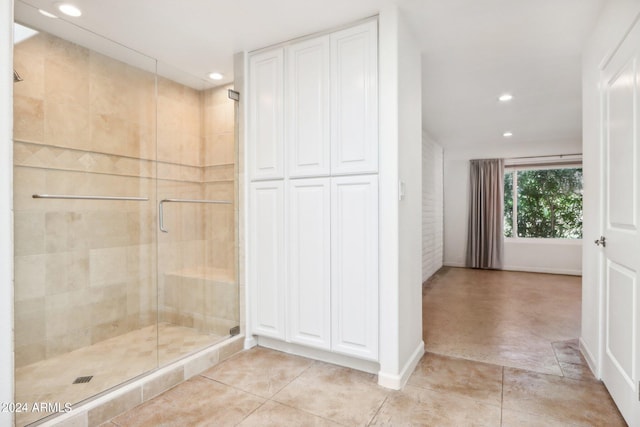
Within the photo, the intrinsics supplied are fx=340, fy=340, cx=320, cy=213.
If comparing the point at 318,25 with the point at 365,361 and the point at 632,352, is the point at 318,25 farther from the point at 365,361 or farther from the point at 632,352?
the point at 632,352

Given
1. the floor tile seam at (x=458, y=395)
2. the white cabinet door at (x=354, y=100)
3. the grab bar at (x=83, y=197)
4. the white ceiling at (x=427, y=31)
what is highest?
the white ceiling at (x=427, y=31)

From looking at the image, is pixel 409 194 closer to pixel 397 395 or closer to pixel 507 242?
pixel 397 395

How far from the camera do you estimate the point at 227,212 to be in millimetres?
2867

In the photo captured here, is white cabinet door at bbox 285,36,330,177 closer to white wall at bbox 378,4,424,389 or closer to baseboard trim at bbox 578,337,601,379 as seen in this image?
white wall at bbox 378,4,424,389

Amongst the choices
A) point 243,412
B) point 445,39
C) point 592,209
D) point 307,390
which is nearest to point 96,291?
point 243,412

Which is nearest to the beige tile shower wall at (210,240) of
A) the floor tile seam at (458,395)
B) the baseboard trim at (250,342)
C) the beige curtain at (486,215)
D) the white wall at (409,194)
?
the baseboard trim at (250,342)

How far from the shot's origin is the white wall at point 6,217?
1454 millimetres

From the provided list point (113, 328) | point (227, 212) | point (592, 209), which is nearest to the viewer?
point (592, 209)

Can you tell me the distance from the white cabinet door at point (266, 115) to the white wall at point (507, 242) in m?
4.86

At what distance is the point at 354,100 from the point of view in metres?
2.29

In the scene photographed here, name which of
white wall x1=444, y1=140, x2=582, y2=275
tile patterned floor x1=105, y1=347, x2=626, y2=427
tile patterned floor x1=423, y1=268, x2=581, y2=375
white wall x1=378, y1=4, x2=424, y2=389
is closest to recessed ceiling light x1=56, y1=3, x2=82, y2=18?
white wall x1=378, y1=4, x2=424, y2=389

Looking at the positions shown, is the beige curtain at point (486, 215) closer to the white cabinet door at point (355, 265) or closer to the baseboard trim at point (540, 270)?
the baseboard trim at point (540, 270)

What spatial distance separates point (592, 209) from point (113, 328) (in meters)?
3.55

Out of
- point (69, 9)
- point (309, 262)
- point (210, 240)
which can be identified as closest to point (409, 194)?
point (309, 262)
